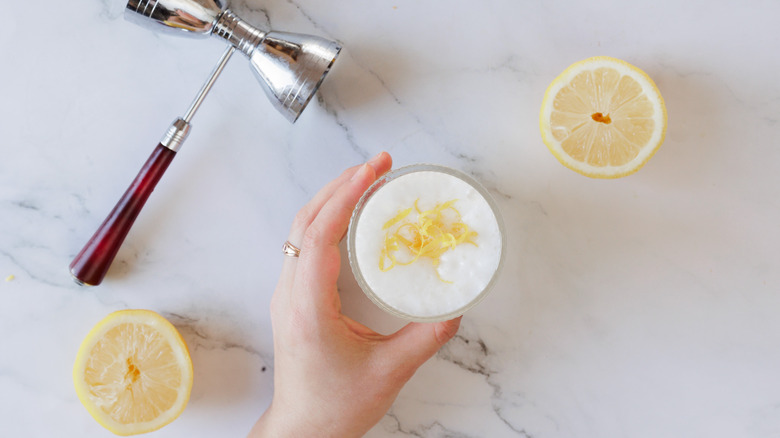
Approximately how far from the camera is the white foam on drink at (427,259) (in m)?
0.93

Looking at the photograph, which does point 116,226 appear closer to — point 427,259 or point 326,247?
point 326,247

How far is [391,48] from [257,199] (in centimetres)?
43

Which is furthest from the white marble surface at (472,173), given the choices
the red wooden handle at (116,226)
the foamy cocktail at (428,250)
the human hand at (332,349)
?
the foamy cocktail at (428,250)

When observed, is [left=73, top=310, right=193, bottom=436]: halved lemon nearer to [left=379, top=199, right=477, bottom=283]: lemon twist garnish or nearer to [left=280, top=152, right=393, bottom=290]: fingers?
[left=280, top=152, right=393, bottom=290]: fingers

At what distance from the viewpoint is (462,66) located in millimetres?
1225

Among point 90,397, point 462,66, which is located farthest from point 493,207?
point 90,397

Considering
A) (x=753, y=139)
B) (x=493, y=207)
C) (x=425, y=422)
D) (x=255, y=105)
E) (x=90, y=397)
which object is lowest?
(x=90, y=397)

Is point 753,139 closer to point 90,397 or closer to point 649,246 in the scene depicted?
point 649,246

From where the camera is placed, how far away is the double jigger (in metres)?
1.10

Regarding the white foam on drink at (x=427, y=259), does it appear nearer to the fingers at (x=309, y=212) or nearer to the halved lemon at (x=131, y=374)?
the fingers at (x=309, y=212)

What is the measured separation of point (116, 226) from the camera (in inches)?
46.8

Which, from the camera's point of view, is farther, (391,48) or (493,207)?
(391,48)

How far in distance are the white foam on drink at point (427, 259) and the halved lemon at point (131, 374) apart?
1.72 feet

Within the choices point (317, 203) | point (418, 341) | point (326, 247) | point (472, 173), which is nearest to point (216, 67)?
point (317, 203)
